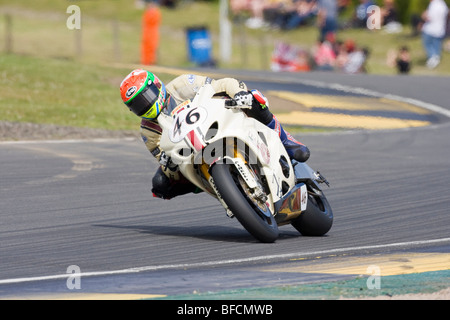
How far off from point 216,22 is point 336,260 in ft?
103

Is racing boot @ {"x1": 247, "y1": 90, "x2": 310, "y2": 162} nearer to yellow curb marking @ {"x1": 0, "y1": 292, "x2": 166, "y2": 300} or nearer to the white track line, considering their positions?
the white track line

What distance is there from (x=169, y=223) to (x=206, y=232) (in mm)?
608

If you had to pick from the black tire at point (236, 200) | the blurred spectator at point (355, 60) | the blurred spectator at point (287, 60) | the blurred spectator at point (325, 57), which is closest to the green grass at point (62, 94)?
the blurred spectator at point (287, 60)

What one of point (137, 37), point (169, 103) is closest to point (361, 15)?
point (137, 37)

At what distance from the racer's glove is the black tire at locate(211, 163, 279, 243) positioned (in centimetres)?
47

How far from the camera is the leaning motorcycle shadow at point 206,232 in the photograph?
8.48 m

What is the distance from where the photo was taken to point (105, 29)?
36062mm

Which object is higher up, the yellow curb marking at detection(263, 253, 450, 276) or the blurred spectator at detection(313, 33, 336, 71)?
the blurred spectator at detection(313, 33, 336, 71)

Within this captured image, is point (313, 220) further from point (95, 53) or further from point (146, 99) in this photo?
point (95, 53)

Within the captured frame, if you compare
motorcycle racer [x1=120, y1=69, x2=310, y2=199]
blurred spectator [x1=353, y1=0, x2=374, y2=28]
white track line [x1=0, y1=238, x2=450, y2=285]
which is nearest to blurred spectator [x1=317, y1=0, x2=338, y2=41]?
blurred spectator [x1=353, y1=0, x2=374, y2=28]

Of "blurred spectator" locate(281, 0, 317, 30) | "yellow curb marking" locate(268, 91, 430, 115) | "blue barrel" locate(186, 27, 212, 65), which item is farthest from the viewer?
"blurred spectator" locate(281, 0, 317, 30)

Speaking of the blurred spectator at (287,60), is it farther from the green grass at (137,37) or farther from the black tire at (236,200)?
the black tire at (236,200)

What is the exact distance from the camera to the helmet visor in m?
7.96
